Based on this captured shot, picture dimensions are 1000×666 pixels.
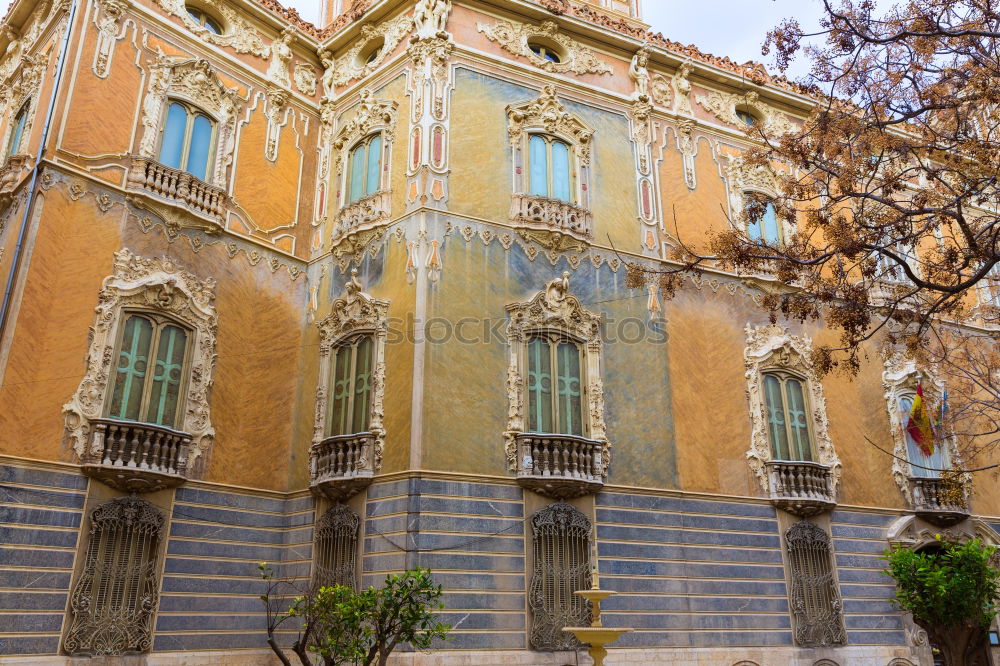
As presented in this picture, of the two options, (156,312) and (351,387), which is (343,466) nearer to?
(351,387)

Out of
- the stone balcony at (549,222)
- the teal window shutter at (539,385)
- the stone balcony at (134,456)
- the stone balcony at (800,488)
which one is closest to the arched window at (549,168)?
the stone balcony at (549,222)

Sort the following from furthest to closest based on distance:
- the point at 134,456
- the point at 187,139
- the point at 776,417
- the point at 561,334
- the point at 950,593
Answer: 1. the point at 776,417
2. the point at 187,139
3. the point at 561,334
4. the point at 950,593
5. the point at 134,456

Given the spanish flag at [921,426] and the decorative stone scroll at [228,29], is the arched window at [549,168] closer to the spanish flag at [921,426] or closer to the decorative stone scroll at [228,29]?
the decorative stone scroll at [228,29]

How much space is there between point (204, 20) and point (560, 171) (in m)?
8.67

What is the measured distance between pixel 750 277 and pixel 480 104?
7.45m

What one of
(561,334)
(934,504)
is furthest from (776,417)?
(561,334)

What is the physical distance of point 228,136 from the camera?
1848 cm

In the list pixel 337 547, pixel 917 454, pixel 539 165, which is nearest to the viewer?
pixel 337 547

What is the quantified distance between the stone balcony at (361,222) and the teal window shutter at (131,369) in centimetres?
427

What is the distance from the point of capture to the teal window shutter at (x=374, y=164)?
728 inches

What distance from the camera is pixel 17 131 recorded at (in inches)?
698

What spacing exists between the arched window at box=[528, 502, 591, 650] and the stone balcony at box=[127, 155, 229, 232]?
29.1 feet

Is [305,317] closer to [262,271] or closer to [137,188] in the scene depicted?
[262,271]

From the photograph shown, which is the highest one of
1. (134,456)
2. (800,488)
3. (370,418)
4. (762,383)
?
(762,383)
